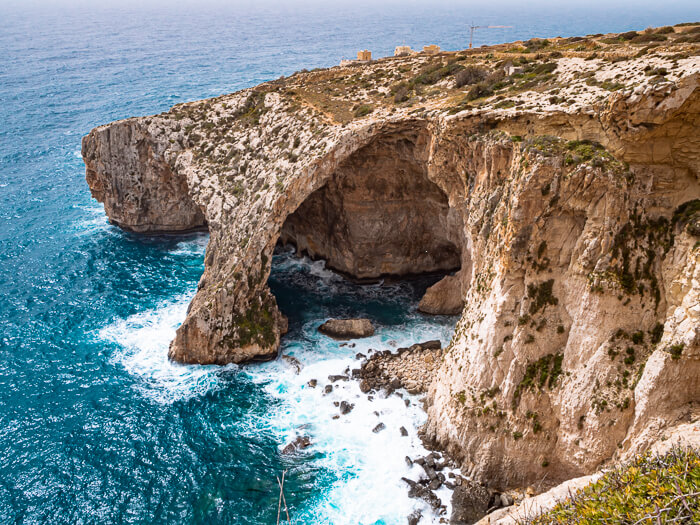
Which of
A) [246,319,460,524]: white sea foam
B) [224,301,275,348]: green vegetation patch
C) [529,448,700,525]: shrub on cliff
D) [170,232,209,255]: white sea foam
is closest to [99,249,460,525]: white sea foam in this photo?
[246,319,460,524]: white sea foam

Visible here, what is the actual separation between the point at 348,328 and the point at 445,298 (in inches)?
421

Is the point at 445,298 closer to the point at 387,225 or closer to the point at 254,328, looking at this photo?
the point at 387,225

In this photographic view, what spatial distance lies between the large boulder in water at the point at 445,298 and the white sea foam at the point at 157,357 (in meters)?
22.2

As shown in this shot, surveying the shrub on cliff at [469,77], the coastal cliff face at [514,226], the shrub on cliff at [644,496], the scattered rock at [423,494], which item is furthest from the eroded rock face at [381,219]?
the shrub on cliff at [644,496]

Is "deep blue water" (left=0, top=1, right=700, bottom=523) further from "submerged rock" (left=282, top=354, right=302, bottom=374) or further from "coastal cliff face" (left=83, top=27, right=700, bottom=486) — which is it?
"coastal cliff face" (left=83, top=27, right=700, bottom=486)

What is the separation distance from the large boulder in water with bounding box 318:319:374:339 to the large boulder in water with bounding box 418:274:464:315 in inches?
274

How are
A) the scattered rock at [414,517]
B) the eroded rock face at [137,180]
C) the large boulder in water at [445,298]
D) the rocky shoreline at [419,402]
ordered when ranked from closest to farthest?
the scattered rock at [414,517], the rocky shoreline at [419,402], the large boulder in water at [445,298], the eroded rock face at [137,180]

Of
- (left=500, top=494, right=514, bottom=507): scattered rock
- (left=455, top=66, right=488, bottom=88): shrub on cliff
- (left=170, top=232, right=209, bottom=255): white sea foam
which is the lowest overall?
(left=500, top=494, right=514, bottom=507): scattered rock

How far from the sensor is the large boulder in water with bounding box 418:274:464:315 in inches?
2108

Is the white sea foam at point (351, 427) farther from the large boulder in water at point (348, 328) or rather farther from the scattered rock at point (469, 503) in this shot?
the scattered rock at point (469, 503)

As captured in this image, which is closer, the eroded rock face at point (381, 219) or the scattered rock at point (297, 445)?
the scattered rock at point (297, 445)

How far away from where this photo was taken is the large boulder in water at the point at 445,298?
53.5 meters

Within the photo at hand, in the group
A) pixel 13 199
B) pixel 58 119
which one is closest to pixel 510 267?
pixel 13 199

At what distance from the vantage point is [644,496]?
774 inches
